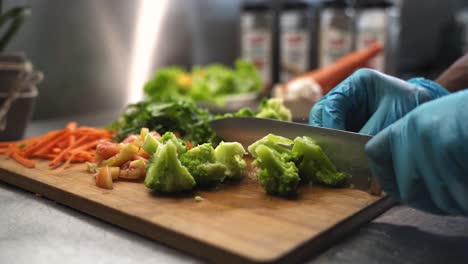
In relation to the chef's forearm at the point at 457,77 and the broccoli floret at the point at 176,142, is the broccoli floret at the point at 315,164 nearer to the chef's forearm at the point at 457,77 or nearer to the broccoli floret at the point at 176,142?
the broccoli floret at the point at 176,142

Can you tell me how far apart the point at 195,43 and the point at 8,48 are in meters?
1.17

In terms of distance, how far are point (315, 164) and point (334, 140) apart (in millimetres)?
69

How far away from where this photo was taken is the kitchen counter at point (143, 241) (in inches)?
33.0

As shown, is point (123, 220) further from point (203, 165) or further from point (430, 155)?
point (430, 155)

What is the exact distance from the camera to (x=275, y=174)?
103cm

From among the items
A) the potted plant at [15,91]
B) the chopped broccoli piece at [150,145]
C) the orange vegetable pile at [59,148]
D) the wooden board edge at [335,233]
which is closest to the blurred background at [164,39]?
the potted plant at [15,91]

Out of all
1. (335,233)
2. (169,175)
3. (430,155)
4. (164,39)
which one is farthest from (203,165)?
(164,39)

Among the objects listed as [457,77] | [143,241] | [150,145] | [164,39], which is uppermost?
[164,39]

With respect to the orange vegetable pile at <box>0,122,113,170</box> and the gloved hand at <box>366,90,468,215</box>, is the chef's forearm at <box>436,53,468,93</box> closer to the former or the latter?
the gloved hand at <box>366,90,468,215</box>

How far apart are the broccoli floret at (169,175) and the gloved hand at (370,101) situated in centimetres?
40

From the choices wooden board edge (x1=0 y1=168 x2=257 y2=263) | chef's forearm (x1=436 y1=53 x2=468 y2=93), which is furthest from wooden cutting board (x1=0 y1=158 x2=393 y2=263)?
chef's forearm (x1=436 y1=53 x2=468 y2=93)

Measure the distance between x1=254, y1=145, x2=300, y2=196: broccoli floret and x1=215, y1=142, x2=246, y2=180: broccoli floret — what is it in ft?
0.26

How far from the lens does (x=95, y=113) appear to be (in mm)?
2443

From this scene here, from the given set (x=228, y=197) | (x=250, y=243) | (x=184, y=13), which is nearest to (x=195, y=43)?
(x=184, y=13)
